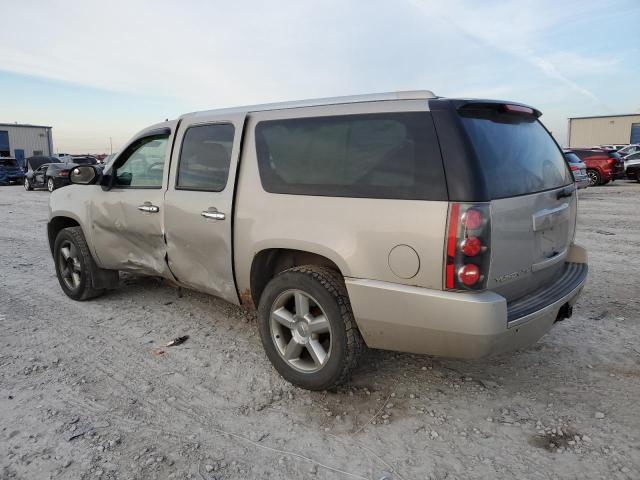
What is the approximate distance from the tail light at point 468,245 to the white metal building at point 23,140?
51809mm

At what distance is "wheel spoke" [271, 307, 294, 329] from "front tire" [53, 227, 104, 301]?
2.59 metres

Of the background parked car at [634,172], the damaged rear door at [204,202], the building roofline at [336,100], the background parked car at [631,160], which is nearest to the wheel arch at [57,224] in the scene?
the damaged rear door at [204,202]

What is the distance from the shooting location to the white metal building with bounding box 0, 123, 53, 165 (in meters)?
45.6

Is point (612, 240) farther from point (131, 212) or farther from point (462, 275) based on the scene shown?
point (131, 212)

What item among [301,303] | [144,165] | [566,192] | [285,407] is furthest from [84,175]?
[566,192]

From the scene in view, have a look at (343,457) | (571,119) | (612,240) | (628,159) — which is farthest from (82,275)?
(571,119)

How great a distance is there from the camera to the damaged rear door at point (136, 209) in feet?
13.6

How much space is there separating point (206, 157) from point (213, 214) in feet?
1.77

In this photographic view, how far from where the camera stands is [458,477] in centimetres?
236

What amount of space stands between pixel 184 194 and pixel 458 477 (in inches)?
111

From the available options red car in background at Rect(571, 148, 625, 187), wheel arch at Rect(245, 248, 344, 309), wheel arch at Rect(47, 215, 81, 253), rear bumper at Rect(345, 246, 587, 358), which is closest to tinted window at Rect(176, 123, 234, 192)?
wheel arch at Rect(245, 248, 344, 309)

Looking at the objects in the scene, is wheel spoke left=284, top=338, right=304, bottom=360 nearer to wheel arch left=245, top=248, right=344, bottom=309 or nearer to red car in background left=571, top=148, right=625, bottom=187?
wheel arch left=245, top=248, right=344, bottom=309

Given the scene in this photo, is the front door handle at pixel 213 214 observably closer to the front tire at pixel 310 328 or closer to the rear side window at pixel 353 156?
the rear side window at pixel 353 156

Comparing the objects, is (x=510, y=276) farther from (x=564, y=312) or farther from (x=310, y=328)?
(x=310, y=328)
